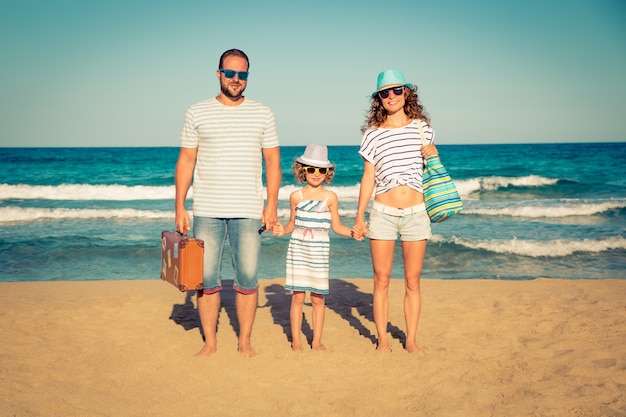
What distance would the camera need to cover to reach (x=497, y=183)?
1064 inches

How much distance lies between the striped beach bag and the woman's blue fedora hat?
13.9 inches

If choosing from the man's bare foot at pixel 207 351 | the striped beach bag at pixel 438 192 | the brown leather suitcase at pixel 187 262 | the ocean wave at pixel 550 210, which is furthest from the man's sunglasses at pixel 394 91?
the ocean wave at pixel 550 210

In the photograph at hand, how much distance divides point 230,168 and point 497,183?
2507 centimetres

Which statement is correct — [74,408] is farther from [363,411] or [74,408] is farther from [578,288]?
[578,288]

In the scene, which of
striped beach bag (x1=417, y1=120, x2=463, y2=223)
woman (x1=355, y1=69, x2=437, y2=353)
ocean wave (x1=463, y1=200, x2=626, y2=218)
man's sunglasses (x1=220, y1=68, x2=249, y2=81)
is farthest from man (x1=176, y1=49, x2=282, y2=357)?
ocean wave (x1=463, y1=200, x2=626, y2=218)

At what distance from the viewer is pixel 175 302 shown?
6555mm

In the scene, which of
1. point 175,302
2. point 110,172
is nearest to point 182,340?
point 175,302

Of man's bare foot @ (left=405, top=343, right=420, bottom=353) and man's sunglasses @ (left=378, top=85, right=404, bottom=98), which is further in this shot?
man's bare foot @ (left=405, top=343, right=420, bottom=353)

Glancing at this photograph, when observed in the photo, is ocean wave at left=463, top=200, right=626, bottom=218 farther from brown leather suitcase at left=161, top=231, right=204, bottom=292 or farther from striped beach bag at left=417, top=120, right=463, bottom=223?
brown leather suitcase at left=161, top=231, right=204, bottom=292

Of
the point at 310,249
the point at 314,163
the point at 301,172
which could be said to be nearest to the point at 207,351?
the point at 310,249

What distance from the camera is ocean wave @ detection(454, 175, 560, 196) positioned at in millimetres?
25884

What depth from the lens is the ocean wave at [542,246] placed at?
10328 millimetres

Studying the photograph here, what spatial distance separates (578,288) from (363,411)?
476cm

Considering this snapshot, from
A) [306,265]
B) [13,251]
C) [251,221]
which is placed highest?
[251,221]
